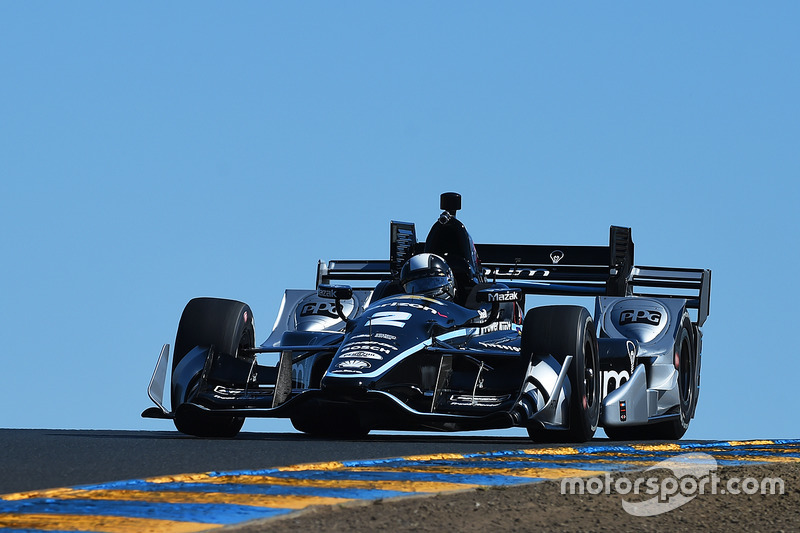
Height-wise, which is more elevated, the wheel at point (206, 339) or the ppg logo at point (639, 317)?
the ppg logo at point (639, 317)

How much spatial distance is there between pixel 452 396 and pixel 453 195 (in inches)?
120

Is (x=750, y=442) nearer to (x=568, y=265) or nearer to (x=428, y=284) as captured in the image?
(x=428, y=284)

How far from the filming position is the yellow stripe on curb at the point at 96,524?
411 cm

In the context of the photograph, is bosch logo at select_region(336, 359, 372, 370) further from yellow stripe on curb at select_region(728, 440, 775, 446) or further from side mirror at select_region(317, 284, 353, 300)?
yellow stripe on curb at select_region(728, 440, 775, 446)

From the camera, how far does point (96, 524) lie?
166 inches

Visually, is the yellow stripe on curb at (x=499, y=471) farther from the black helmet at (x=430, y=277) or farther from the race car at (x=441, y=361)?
the black helmet at (x=430, y=277)

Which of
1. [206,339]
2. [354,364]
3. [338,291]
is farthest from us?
[338,291]

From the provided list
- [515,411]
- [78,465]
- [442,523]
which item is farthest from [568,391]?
[442,523]

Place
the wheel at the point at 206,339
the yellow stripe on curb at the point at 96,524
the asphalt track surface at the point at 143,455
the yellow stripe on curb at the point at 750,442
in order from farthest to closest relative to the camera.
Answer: the wheel at the point at 206,339
the yellow stripe on curb at the point at 750,442
the asphalt track surface at the point at 143,455
the yellow stripe on curb at the point at 96,524

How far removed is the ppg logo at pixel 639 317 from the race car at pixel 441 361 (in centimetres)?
2

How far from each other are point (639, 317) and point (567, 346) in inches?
136
